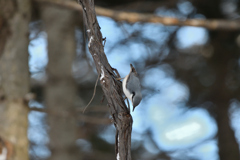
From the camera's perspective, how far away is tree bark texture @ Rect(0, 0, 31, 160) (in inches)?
65.9

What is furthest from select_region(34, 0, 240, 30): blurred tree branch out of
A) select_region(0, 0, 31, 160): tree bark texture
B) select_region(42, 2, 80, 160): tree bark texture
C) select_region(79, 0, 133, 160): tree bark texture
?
select_region(79, 0, 133, 160): tree bark texture

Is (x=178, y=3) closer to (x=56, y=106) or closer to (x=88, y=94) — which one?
(x=88, y=94)

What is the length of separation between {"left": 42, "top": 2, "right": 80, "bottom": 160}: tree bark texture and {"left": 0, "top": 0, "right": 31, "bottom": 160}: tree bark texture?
3.37 feet

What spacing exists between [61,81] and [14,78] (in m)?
1.23

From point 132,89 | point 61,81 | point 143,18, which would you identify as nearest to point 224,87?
point 143,18

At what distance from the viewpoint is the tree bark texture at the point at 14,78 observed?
167 cm

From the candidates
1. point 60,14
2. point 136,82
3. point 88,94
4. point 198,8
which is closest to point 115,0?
point 60,14

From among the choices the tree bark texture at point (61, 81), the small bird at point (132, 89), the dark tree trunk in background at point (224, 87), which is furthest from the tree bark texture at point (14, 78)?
the dark tree trunk in background at point (224, 87)

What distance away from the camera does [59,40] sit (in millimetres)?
3029

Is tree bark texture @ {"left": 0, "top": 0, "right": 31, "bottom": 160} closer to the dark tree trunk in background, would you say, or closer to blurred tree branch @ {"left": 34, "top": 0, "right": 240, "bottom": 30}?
blurred tree branch @ {"left": 34, "top": 0, "right": 240, "bottom": 30}

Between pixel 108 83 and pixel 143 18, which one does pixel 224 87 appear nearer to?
pixel 143 18

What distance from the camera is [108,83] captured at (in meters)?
0.74

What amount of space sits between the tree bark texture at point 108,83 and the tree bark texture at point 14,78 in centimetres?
112

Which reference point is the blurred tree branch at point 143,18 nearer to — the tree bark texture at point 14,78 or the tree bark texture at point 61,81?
the tree bark texture at point 14,78
